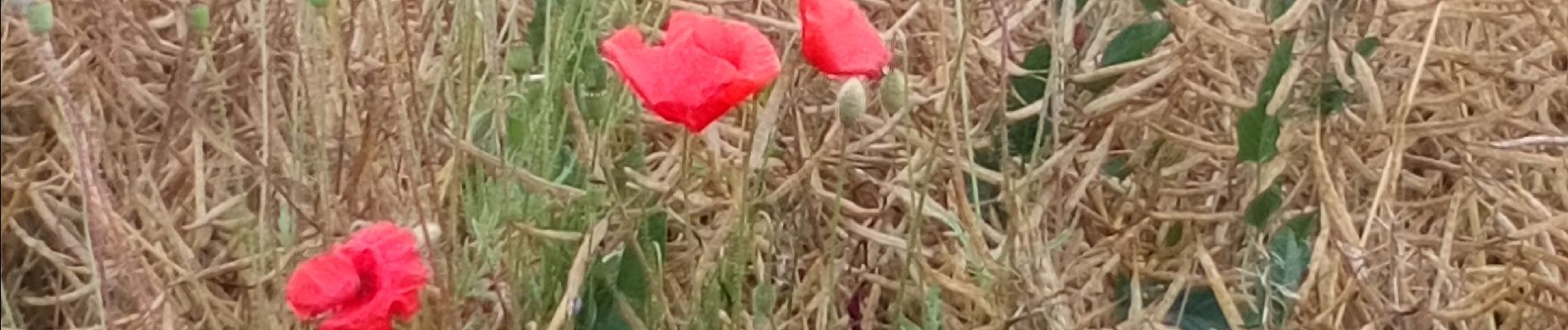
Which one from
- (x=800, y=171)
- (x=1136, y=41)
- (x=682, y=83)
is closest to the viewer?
(x=682, y=83)

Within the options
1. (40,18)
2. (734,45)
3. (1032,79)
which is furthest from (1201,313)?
(40,18)

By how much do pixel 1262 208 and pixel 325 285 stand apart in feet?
0.88

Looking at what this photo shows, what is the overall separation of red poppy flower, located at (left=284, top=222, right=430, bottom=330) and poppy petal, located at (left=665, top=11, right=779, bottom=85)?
0.25ft

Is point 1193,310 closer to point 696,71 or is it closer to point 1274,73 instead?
point 1274,73

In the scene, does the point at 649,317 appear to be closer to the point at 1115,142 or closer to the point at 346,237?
the point at 346,237

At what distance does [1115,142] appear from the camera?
577 mm

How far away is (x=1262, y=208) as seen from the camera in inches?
17.7

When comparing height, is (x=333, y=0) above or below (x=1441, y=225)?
above

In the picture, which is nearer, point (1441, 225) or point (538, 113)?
point (538, 113)

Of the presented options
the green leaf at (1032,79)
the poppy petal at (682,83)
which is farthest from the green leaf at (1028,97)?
the poppy petal at (682,83)

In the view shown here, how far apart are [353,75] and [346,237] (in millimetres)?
144

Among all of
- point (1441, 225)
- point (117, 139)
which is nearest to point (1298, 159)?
point (1441, 225)

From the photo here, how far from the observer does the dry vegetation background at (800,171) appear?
433 mm

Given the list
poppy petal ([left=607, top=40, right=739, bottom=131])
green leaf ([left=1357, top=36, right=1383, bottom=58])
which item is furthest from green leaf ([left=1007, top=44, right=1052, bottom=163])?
poppy petal ([left=607, top=40, right=739, bottom=131])
